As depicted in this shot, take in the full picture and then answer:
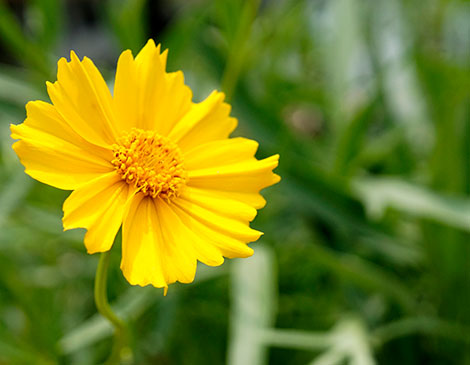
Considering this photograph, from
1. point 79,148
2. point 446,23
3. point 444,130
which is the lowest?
point 79,148

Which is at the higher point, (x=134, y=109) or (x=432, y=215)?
(x=432, y=215)

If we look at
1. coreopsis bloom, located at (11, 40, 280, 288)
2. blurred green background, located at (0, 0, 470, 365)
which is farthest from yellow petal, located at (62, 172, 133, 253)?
blurred green background, located at (0, 0, 470, 365)

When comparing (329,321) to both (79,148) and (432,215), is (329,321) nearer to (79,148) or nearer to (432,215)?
(432,215)

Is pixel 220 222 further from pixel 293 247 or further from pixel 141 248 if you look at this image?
pixel 293 247

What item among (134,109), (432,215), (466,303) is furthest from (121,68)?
(466,303)

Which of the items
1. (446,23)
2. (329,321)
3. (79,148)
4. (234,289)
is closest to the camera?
(79,148)

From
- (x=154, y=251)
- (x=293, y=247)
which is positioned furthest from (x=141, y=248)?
(x=293, y=247)

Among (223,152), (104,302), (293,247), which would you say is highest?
(293,247)
